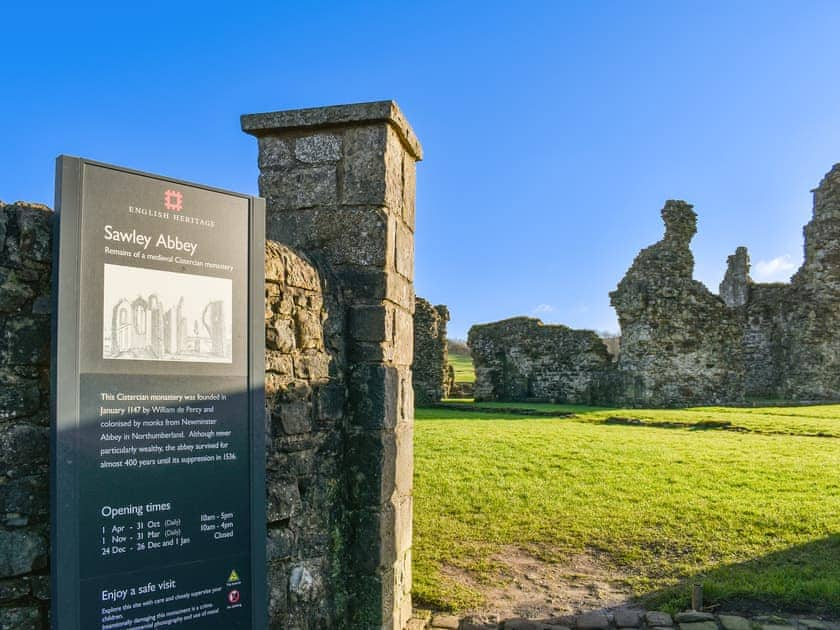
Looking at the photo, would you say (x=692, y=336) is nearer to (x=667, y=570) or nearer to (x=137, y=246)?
(x=667, y=570)

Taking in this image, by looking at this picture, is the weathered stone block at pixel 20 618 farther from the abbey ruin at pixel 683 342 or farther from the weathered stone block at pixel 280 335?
the abbey ruin at pixel 683 342

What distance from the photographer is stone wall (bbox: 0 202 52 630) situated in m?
2.81

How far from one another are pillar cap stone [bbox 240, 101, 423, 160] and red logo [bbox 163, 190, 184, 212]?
1752mm

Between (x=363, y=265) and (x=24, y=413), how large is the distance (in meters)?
2.29

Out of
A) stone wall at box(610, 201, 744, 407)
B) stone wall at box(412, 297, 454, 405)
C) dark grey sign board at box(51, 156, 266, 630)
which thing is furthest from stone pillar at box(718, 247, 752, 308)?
dark grey sign board at box(51, 156, 266, 630)

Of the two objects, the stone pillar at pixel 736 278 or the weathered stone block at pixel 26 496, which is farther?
the stone pillar at pixel 736 278

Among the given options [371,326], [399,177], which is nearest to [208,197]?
[371,326]

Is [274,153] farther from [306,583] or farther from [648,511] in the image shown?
[648,511]

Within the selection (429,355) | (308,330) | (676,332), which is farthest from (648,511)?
(429,355)

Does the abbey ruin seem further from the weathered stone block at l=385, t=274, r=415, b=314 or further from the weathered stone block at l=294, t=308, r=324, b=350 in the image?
the weathered stone block at l=294, t=308, r=324, b=350

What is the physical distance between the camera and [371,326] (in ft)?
14.7

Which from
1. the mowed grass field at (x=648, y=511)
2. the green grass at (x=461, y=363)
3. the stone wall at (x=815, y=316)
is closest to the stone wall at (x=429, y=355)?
the mowed grass field at (x=648, y=511)

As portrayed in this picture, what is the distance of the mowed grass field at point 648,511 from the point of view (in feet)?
18.1

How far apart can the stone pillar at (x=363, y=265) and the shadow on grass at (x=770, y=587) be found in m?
2.35
